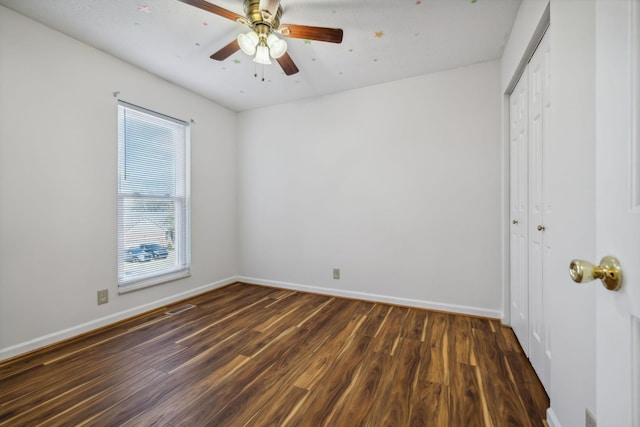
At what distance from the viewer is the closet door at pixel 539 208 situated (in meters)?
1.48

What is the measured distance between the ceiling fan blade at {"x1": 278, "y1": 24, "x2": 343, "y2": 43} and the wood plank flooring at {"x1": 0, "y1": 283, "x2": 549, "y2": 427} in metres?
2.27

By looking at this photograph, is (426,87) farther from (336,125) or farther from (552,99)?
(552,99)

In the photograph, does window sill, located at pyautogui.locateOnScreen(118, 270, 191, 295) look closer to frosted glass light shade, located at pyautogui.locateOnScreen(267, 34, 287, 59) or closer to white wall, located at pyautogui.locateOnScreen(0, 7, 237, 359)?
white wall, located at pyautogui.locateOnScreen(0, 7, 237, 359)

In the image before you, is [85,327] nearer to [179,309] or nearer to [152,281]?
[152,281]

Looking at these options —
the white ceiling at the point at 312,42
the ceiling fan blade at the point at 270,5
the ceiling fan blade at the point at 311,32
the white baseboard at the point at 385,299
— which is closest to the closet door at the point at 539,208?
the white ceiling at the point at 312,42

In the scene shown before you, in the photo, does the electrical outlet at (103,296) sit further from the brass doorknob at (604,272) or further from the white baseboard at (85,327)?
the brass doorknob at (604,272)

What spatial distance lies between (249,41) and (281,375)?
2279mm

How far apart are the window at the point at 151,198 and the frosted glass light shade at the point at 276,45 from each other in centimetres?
179

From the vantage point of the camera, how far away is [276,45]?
181 cm

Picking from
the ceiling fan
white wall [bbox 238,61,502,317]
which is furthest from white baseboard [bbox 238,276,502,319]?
the ceiling fan

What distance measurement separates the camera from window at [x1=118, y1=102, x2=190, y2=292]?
2613 millimetres

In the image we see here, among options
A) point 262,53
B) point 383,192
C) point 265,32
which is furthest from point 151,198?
point 383,192

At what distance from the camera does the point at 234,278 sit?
392 centimetres

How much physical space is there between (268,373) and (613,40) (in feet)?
6.80
